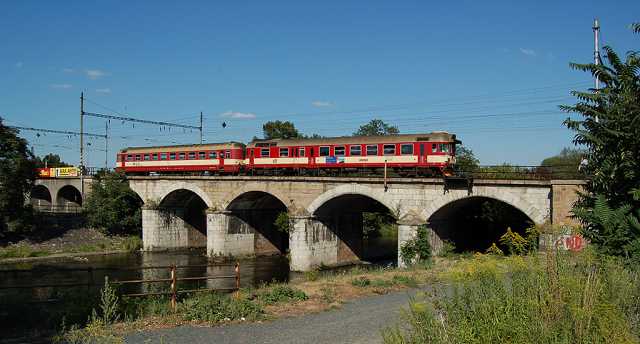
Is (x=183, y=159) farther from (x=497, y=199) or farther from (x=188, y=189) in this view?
(x=497, y=199)

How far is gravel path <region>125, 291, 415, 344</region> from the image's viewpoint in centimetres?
975

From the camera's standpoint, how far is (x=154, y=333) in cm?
1049

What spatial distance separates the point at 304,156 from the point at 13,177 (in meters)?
23.7

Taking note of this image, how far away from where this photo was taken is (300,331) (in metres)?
10.4

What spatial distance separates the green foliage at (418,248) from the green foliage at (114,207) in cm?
3095

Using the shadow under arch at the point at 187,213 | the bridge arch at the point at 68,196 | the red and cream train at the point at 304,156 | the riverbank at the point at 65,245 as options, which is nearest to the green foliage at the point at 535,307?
the red and cream train at the point at 304,156

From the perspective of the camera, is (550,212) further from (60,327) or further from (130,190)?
(130,190)

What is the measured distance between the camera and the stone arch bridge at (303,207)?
77.5 feet

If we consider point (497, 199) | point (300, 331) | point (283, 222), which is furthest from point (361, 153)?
point (300, 331)

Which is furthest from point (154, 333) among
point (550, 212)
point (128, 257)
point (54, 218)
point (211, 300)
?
point (54, 218)

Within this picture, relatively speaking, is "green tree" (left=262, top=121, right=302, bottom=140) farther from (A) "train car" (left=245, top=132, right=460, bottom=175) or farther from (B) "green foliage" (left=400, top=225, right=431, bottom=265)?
(B) "green foliage" (left=400, top=225, right=431, bottom=265)

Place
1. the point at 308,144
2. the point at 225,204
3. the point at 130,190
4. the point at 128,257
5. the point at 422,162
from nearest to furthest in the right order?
1. the point at 422,162
2. the point at 308,144
3. the point at 225,204
4. the point at 128,257
5. the point at 130,190

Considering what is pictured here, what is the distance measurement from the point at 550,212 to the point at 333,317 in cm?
1455

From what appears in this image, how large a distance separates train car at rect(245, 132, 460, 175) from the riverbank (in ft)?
50.9
